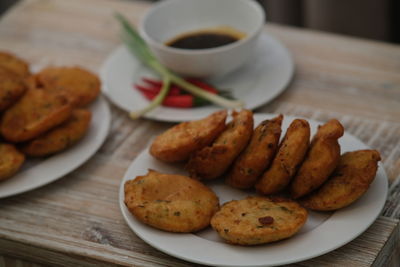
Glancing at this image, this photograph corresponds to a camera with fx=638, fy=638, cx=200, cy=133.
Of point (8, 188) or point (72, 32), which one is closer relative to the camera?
point (8, 188)

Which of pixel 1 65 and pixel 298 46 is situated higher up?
pixel 1 65

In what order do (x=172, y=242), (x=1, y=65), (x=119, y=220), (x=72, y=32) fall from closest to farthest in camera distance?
(x=172, y=242) < (x=119, y=220) < (x=1, y=65) < (x=72, y=32)

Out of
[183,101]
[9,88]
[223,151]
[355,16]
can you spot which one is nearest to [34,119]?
[9,88]

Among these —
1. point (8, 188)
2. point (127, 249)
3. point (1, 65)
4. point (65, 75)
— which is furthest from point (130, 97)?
point (127, 249)

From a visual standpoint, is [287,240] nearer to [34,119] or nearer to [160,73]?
[34,119]

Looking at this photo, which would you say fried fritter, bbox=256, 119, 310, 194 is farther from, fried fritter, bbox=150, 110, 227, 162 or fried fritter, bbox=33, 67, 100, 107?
fried fritter, bbox=33, 67, 100, 107

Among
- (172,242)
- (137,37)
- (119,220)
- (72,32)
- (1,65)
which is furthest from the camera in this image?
(72,32)

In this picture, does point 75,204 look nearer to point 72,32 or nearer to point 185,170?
point 185,170
